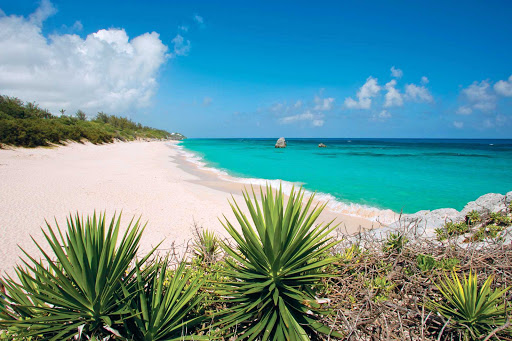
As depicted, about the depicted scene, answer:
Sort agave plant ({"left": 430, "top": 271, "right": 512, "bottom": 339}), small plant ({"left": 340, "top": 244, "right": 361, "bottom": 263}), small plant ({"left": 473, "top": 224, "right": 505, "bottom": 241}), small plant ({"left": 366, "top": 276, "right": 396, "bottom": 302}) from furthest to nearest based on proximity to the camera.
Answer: small plant ({"left": 473, "top": 224, "right": 505, "bottom": 241}) < small plant ({"left": 340, "top": 244, "right": 361, "bottom": 263}) < small plant ({"left": 366, "top": 276, "right": 396, "bottom": 302}) < agave plant ({"left": 430, "top": 271, "right": 512, "bottom": 339})

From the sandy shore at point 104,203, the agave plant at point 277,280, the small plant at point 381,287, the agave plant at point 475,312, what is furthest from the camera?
the sandy shore at point 104,203

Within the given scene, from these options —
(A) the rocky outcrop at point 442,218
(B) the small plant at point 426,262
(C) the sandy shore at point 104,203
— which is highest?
(B) the small plant at point 426,262

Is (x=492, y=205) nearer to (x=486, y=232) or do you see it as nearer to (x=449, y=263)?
(x=486, y=232)

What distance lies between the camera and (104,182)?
12.8 metres

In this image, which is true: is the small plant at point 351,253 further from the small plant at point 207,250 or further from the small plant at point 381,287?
the small plant at point 207,250

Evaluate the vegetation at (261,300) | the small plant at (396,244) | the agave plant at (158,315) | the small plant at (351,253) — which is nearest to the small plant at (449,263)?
the vegetation at (261,300)

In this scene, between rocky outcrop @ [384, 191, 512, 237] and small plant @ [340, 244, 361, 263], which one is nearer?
small plant @ [340, 244, 361, 263]

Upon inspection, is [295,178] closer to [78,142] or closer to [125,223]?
[125,223]

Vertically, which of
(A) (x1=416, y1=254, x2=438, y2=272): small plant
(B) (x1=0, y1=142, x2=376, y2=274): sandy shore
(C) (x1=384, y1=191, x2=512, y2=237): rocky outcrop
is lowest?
(B) (x1=0, y1=142, x2=376, y2=274): sandy shore

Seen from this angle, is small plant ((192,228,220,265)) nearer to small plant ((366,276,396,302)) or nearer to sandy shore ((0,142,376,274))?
small plant ((366,276,396,302))

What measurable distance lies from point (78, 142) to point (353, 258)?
3971 centimetres

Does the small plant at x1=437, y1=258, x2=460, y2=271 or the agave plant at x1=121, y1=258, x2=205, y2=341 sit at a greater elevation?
the small plant at x1=437, y1=258, x2=460, y2=271

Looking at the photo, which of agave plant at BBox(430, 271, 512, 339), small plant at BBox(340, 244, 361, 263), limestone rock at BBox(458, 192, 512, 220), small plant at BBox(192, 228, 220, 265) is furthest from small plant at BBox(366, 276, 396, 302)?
limestone rock at BBox(458, 192, 512, 220)

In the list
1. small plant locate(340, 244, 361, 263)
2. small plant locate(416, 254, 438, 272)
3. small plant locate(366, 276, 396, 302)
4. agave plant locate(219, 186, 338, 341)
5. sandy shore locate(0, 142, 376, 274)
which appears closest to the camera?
agave plant locate(219, 186, 338, 341)
